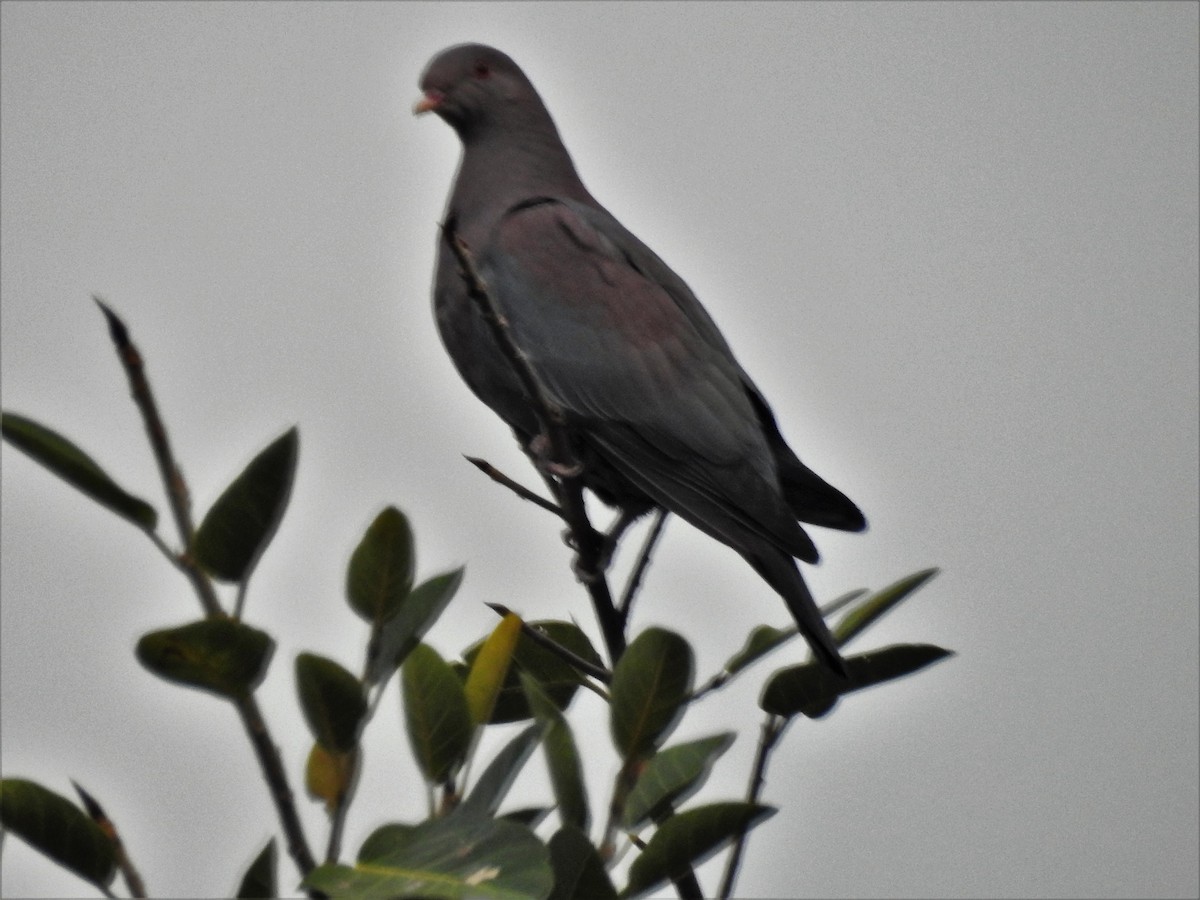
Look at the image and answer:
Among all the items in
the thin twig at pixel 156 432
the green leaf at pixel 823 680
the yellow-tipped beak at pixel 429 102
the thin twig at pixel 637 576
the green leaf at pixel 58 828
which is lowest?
the green leaf at pixel 58 828

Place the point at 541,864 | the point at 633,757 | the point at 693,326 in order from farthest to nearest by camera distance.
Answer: the point at 693,326
the point at 633,757
the point at 541,864

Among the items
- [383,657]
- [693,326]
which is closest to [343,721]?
[383,657]

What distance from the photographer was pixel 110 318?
1.12m

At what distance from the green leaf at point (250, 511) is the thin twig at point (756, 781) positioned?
583mm

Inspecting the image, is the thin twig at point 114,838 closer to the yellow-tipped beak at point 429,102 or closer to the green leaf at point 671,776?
the green leaf at point 671,776

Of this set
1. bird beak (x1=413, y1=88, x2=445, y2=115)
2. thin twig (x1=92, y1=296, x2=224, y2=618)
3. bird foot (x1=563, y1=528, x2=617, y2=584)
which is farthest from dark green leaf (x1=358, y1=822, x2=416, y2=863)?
bird beak (x1=413, y1=88, x2=445, y2=115)

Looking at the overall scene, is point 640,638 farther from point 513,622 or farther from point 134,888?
point 134,888

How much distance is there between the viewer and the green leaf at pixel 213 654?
4.62ft

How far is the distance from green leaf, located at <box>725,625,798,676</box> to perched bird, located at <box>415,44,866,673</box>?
4.08ft

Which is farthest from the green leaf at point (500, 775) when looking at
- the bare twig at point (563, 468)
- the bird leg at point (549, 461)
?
the bird leg at point (549, 461)

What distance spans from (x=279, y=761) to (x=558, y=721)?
49cm

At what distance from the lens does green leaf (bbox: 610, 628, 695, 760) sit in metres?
1.81

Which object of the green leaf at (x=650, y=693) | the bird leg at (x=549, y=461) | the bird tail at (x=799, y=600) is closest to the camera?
the green leaf at (x=650, y=693)

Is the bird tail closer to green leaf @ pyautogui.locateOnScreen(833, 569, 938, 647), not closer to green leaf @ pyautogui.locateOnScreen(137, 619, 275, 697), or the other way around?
green leaf @ pyautogui.locateOnScreen(833, 569, 938, 647)
